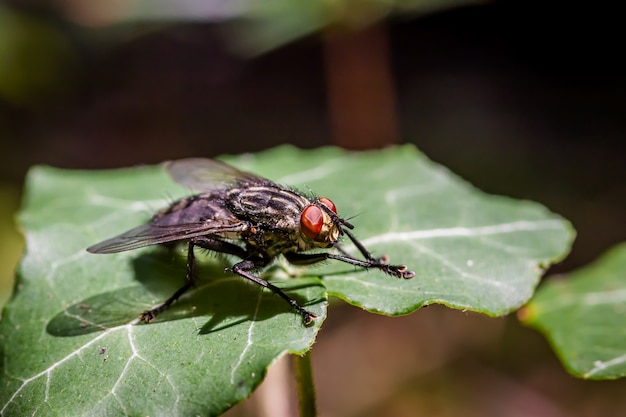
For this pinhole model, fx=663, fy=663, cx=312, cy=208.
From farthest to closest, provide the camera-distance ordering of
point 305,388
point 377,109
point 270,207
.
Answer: point 377,109, point 270,207, point 305,388

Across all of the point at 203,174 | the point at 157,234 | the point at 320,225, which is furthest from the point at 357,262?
the point at 203,174

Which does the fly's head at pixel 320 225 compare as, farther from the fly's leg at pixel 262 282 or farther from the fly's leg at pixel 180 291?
the fly's leg at pixel 180 291

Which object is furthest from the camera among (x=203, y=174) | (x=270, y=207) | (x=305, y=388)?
(x=203, y=174)

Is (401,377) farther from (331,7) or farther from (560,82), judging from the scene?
(560,82)

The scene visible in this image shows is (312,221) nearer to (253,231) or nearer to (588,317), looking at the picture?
(253,231)

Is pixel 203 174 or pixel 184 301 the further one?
pixel 203 174

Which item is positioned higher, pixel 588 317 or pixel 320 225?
pixel 320 225
